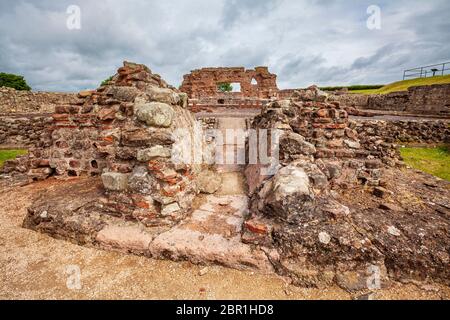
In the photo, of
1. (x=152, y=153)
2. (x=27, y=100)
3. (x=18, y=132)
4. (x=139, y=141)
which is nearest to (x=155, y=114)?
(x=139, y=141)

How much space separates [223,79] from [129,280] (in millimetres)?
21459

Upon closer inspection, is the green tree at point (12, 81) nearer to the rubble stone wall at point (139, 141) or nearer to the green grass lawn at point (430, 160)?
the rubble stone wall at point (139, 141)

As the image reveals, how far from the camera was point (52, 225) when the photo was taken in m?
2.79

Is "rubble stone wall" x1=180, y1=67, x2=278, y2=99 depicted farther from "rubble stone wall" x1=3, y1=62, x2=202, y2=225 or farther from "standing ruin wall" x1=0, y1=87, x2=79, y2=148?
"rubble stone wall" x1=3, y1=62, x2=202, y2=225

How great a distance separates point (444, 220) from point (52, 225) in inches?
182

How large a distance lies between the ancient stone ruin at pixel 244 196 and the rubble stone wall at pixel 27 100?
16.0 m

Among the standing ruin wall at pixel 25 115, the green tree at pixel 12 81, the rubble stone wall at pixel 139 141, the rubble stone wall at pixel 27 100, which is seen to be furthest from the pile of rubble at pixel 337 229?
the green tree at pixel 12 81

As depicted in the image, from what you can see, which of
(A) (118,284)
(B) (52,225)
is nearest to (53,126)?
(B) (52,225)

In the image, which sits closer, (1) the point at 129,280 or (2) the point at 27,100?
(1) the point at 129,280

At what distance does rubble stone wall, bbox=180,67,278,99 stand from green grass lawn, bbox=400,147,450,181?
1415 centimetres

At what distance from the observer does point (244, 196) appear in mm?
3510

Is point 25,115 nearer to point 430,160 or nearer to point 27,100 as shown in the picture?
point 27,100

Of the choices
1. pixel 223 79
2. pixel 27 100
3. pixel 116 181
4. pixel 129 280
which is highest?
pixel 223 79
